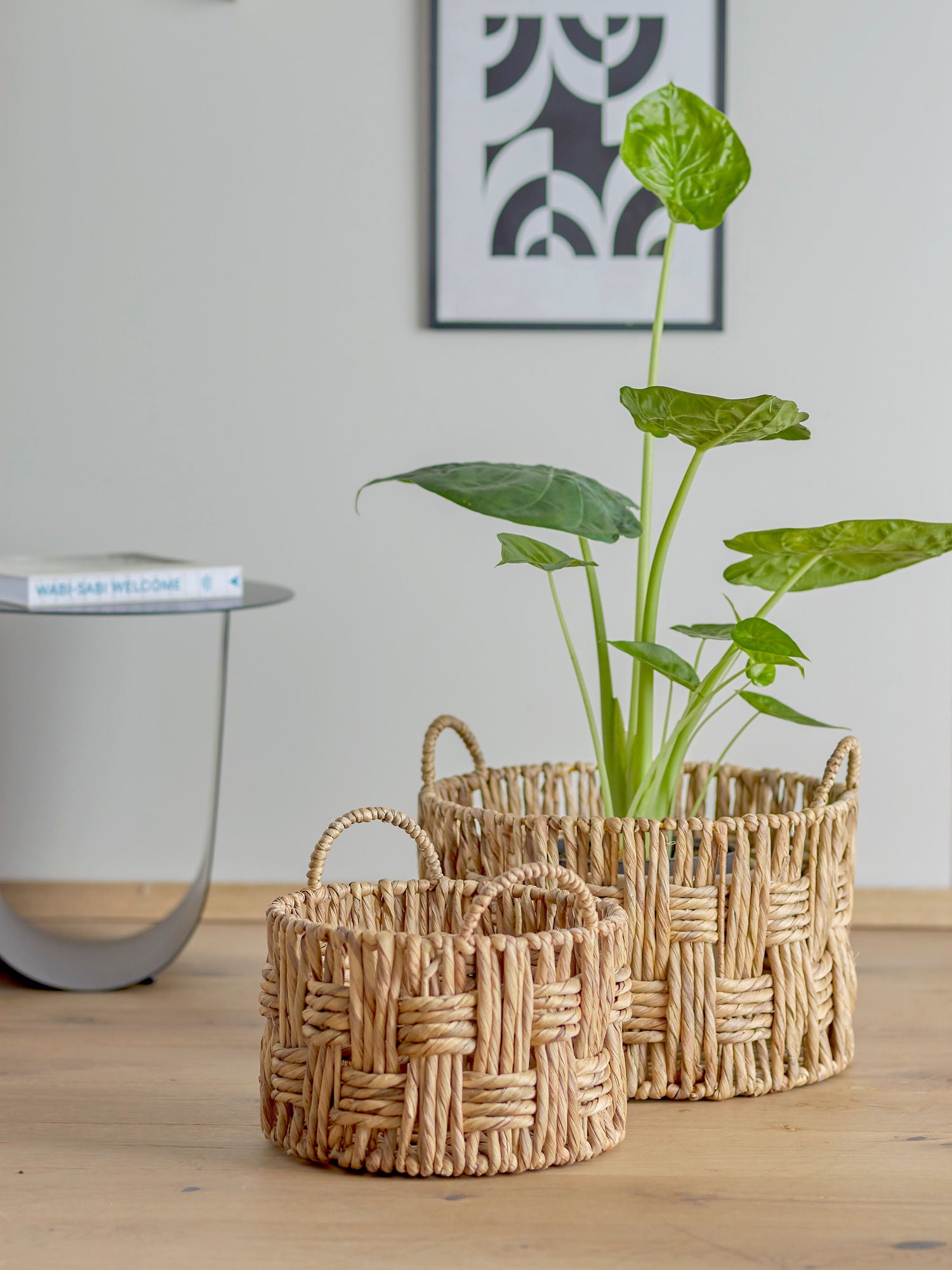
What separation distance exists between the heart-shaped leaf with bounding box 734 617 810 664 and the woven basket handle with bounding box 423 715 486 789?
375 mm

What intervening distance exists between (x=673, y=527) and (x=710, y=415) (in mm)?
127

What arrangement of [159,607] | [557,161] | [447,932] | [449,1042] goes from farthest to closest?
[557,161]
[159,607]
[447,932]
[449,1042]

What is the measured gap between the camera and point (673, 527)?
1.08 m

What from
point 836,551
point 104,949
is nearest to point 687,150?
point 836,551

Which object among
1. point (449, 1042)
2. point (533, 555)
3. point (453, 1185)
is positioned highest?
point (533, 555)

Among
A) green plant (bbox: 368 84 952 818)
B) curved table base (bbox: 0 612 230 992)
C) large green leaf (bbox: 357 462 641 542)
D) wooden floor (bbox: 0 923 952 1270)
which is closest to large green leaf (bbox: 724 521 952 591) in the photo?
green plant (bbox: 368 84 952 818)

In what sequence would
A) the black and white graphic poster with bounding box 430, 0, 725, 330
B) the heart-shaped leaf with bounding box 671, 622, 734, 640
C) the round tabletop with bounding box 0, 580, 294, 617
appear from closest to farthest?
the heart-shaped leaf with bounding box 671, 622, 734, 640 < the round tabletop with bounding box 0, 580, 294, 617 < the black and white graphic poster with bounding box 430, 0, 725, 330

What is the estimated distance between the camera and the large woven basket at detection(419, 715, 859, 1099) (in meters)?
1.04

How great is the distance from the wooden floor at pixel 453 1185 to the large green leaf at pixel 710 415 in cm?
56

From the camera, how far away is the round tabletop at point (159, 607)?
1187mm

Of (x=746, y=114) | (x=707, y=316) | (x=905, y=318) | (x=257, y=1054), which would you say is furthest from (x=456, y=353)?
(x=257, y=1054)

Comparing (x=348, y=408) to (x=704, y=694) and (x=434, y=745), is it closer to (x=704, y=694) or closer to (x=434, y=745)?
(x=434, y=745)

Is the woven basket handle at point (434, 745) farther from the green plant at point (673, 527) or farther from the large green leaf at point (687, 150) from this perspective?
the large green leaf at point (687, 150)

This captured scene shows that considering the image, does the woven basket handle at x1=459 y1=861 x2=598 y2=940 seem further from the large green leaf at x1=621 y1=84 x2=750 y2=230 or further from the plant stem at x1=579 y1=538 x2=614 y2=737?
the large green leaf at x1=621 y1=84 x2=750 y2=230
